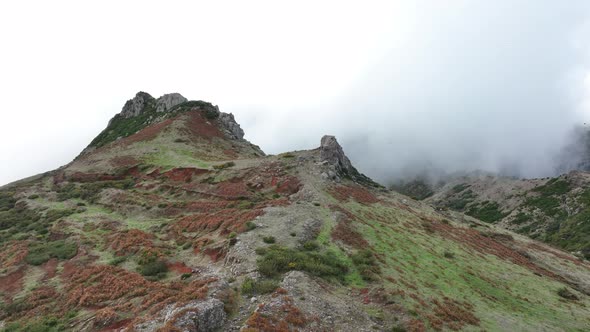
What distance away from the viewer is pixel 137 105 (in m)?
143

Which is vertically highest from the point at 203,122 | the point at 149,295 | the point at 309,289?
the point at 203,122

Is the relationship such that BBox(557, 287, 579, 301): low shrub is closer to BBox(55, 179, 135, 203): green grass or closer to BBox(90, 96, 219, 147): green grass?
BBox(55, 179, 135, 203): green grass

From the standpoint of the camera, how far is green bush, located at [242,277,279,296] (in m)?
24.0

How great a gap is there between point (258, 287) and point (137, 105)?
140543 mm

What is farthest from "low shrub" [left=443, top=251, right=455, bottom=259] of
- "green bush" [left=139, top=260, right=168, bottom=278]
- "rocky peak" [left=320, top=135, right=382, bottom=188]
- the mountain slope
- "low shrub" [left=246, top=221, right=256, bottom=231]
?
the mountain slope

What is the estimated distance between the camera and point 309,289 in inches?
979

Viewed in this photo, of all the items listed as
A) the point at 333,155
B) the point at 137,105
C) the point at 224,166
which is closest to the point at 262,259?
the point at 224,166

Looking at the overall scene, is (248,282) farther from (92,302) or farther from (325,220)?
(325,220)

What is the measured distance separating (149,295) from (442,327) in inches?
875

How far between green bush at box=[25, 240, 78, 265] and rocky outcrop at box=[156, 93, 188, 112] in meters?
95.9

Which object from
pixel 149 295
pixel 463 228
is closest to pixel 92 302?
pixel 149 295

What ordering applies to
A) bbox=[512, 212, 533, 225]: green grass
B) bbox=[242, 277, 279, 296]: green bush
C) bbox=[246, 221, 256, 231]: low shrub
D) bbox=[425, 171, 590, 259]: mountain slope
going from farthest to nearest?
bbox=[512, 212, 533, 225]: green grass → bbox=[425, 171, 590, 259]: mountain slope → bbox=[246, 221, 256, 231]: low shrub → bbox=[242, 277, 279, 296]: green bush

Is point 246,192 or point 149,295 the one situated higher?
point 246,192

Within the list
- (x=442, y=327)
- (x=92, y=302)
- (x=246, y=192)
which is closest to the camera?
(x=442, y=327)
